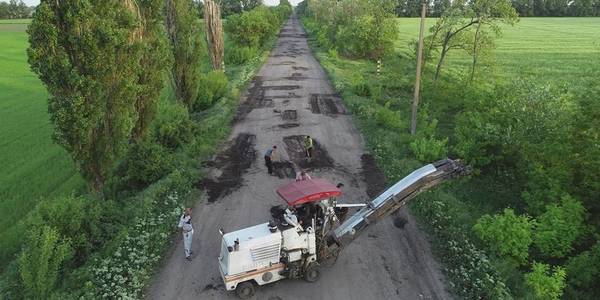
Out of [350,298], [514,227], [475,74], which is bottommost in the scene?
[350,298]

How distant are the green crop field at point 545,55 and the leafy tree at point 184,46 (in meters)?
18.3

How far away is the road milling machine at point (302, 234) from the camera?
9.83m

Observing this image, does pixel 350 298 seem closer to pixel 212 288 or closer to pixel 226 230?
pixel 212 288

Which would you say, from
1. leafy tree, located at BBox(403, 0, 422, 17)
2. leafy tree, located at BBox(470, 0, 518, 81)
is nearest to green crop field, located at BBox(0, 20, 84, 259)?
leafy tree, located at BBox(470, 0, 518, 81)

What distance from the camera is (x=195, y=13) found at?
73.1ft

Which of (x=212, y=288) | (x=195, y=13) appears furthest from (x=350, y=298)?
(x=195, y=13)

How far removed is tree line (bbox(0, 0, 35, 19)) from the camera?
13362 cm

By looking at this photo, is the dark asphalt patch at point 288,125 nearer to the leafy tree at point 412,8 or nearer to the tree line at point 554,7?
the tree line at point 554,7

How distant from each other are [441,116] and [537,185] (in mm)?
12930

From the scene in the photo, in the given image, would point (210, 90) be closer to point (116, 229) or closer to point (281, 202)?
point (281, 202)

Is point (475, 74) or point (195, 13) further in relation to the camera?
point (475, 74)

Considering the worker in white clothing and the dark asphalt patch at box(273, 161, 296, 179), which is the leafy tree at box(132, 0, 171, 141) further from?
the worker in white clothing

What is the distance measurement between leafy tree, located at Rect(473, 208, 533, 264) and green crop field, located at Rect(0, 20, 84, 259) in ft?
46.0

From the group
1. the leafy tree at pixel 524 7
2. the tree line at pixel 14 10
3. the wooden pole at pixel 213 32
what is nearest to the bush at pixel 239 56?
the wooden pole at pixel 213 32
